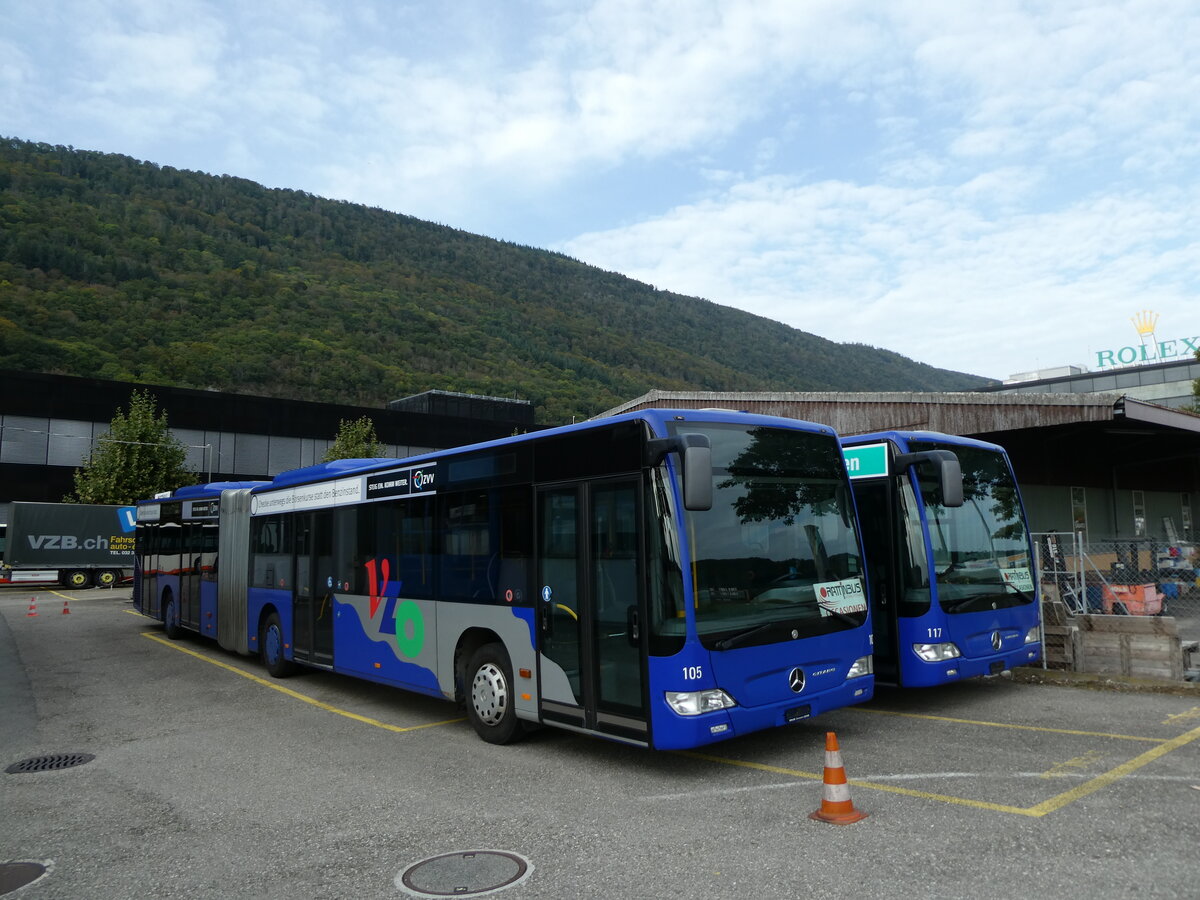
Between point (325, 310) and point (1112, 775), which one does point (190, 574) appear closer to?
point (1112, 775)

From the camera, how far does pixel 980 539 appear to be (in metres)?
9.52

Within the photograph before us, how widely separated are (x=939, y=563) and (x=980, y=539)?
886 mm

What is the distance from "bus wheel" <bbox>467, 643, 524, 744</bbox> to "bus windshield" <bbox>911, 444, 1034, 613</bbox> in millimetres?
4472

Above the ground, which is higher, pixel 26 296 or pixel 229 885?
pixel 26 296

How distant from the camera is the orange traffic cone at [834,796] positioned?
18.2 ft

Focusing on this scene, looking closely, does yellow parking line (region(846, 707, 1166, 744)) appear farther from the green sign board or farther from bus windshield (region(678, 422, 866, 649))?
the green sign board

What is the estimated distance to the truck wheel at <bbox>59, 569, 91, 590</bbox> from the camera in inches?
1505

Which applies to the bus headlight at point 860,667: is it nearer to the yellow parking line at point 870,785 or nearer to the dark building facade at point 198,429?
the yellow parking line at point 870,785

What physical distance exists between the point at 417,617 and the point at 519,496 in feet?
7.64

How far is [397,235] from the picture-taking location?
477ft

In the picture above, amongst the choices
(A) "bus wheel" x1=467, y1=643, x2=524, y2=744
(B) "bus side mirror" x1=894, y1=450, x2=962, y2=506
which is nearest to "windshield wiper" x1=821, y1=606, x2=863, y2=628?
(B) "bus side mirror" x1=894, y1=450, x2=962, y2=506

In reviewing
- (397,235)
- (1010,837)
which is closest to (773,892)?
(1010,837)

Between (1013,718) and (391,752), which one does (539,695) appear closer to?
(391,752)

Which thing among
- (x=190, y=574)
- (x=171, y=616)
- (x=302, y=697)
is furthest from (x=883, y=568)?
(x=171, y=616)
